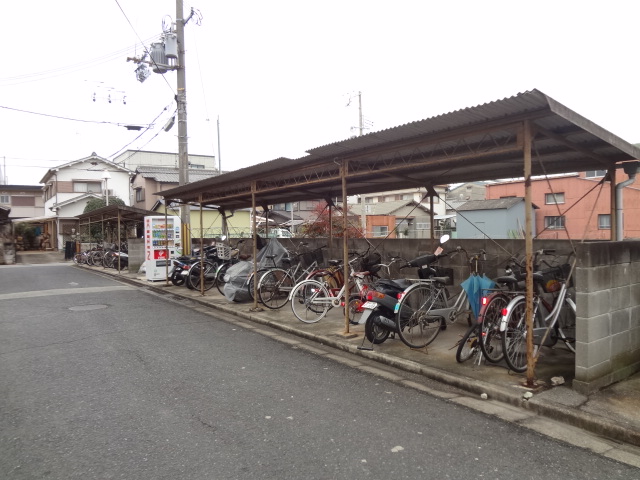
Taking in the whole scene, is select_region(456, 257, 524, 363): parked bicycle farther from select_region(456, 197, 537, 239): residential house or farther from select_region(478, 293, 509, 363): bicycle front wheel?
select_region(456, 197, 537, 239): residential house

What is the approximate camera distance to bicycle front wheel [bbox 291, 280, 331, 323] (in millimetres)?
7312

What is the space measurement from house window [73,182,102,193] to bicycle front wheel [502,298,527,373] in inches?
1527

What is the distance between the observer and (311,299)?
7305 mm

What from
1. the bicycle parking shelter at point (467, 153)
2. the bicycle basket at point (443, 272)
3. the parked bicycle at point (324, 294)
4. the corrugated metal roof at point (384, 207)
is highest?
the corrugated metal roof at point (384, 207)

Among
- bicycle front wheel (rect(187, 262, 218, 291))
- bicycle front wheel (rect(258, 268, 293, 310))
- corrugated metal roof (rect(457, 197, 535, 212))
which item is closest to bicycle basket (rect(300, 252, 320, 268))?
bicycle front wheel (rect(258, 268, 293, 310))

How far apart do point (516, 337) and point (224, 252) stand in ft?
27.9

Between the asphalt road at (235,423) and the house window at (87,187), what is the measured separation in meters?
34.0

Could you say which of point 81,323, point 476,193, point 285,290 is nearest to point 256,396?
point 285,290

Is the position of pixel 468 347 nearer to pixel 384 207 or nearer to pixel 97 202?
pixel 97 202

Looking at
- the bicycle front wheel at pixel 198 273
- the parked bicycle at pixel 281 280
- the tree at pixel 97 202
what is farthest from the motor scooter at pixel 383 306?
the tree at pixel 97 202

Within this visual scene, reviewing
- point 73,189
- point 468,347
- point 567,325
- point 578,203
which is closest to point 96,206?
point 73,189

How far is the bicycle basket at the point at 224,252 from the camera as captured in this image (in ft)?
38.0

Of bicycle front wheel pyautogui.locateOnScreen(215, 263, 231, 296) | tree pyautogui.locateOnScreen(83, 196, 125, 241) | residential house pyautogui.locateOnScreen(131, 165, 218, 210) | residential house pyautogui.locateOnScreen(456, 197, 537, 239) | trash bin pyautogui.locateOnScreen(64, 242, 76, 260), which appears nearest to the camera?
bicycle front wheel pyautogui.locateOnScreen(215, 263, 231, 296)

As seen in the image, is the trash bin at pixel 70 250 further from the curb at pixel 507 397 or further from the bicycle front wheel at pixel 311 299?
the curb at pixel 507 397
